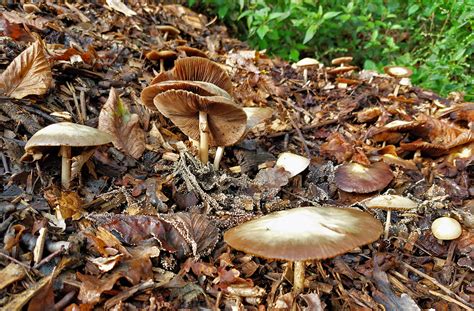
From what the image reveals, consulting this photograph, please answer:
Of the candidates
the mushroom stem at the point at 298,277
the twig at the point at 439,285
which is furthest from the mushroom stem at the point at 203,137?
the twig at the point at 439,285

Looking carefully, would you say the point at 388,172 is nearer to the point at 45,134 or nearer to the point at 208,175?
the point at 208,175

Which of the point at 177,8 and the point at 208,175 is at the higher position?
the point at 177,8

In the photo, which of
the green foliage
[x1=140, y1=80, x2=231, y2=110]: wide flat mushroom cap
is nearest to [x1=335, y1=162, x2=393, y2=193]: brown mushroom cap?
[x1=140, y1=80, x2=231, y2=110]: wide flat mushroom cap

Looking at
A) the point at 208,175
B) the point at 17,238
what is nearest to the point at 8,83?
the point at 17,238

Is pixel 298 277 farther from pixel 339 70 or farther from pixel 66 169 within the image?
pixel 339 70

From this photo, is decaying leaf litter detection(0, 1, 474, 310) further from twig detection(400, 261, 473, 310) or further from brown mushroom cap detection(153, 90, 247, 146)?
brown mushroom cap detection(153, 90, 247, 146)

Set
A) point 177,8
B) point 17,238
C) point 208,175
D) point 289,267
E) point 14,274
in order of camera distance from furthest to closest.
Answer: point 177,8
point 208,175
point 289,267
point 17,238
point 14,274
